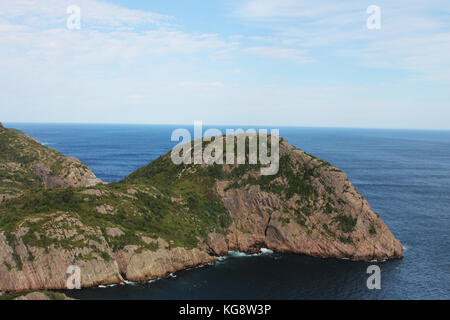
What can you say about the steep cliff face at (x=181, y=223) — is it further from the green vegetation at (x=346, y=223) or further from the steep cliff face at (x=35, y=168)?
the steep cliff face at (x=35, y=168)

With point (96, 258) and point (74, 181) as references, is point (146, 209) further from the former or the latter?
point (74, 181)

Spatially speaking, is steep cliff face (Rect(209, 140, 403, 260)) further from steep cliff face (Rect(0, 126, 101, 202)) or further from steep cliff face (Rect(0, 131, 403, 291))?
steep cliff face (Rect(0, 126, 101, 202))

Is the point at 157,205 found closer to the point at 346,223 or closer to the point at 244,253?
the point at 244,253

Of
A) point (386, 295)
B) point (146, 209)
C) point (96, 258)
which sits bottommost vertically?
point (386, 295)

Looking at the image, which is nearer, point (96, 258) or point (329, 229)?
point (96, 258)

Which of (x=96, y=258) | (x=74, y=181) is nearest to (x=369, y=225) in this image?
(x=96, y=258)

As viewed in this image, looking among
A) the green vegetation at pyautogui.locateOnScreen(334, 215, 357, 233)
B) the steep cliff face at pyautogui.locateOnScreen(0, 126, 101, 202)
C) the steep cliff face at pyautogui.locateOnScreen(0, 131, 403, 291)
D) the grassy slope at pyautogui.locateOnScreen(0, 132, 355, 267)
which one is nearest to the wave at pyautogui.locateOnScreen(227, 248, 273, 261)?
the steep cliff face at pyautogui.locateOnScreen(0, 131, 403, 291)

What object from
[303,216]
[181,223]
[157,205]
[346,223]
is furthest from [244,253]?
[346,223]
